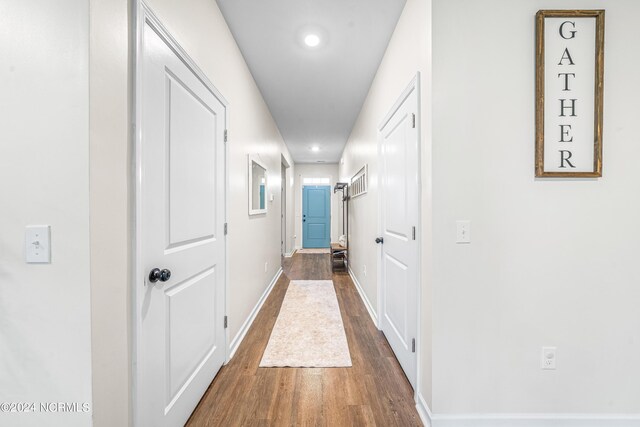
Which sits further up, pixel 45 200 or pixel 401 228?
pixel 45 200

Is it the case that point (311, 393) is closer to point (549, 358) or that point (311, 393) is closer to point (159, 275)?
point (159, 275)

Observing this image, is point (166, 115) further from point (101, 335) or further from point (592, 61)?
point (592, 61)

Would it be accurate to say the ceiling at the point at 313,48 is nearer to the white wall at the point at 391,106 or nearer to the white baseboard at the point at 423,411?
the white wall at the point at 391,106

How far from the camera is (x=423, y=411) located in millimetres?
1479

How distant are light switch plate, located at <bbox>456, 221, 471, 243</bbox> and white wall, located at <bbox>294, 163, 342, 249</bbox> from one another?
616 cm

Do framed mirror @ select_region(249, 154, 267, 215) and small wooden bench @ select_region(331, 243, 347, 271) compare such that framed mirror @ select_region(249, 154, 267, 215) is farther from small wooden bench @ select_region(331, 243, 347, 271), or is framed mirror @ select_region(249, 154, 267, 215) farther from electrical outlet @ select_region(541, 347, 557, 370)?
electrical outlet @ select_region(541, 347, 557, 370)

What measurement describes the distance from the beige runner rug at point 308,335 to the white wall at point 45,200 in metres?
1.35

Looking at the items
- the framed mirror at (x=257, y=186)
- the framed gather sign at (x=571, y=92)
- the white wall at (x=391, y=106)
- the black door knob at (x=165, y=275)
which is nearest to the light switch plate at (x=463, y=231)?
the white wall at (x=391, y=106)

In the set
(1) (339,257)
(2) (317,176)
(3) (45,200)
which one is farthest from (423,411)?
(2) (317,176)

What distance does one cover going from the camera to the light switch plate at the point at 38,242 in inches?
33.3

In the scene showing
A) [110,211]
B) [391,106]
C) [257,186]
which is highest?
[391,106]

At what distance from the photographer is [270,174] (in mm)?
3986

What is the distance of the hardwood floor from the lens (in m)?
1.47

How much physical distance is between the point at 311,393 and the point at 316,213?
6.33 m
